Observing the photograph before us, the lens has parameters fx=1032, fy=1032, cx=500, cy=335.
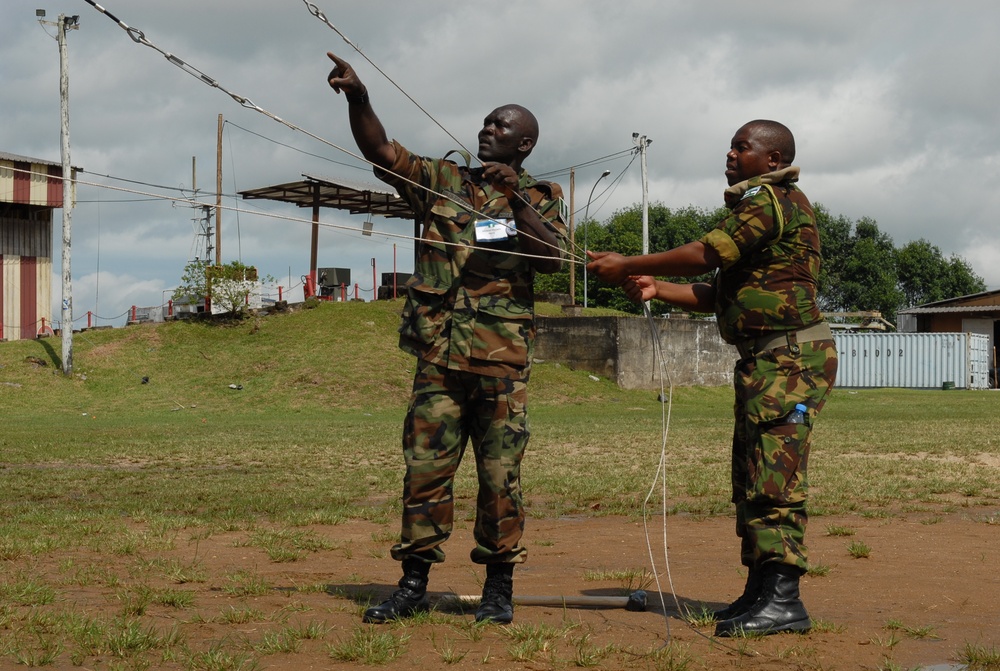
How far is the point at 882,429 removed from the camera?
56.1 ft

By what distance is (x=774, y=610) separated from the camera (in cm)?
409

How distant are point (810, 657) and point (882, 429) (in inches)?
566

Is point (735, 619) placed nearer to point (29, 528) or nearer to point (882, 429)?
point (29, 528)

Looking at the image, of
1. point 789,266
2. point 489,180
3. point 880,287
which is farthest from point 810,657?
point 880,287

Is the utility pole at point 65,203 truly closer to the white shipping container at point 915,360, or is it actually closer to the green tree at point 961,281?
the white shipping container at point 915,360

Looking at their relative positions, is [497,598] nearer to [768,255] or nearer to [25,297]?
[768,255]

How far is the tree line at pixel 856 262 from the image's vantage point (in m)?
74.6

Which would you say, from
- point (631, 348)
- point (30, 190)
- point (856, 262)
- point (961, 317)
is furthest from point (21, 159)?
point (856, 262)

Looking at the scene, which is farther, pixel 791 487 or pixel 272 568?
pixel 272 568

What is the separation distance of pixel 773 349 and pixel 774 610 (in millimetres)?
1042

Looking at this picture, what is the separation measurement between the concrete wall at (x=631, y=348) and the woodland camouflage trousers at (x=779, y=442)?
2516cm

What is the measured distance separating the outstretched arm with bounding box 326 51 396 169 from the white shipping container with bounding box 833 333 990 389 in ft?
120

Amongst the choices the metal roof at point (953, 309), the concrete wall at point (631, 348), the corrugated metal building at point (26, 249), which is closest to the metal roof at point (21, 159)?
the corrugated metal building at point (26, 249)

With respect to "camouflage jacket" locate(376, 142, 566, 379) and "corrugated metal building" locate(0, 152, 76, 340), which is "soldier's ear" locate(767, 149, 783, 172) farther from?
"corrugated metal building" locate(0, 152, 76, 340)
